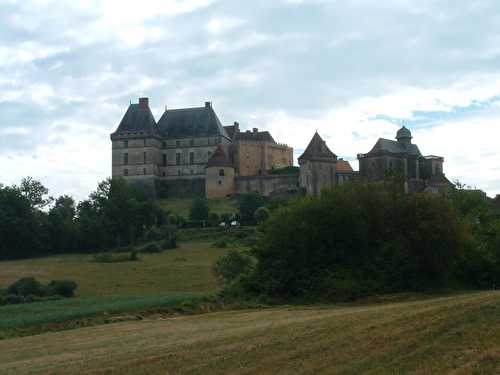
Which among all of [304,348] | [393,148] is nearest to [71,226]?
[393,148]

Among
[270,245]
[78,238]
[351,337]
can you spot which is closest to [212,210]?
[78,238]

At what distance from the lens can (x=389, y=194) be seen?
95.3 feet

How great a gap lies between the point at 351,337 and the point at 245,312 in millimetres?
10758

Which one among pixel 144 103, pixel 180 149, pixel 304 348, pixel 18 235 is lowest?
pixel 304 348

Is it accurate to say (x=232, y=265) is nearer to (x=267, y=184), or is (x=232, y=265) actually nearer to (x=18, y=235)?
(x=18, y=235)

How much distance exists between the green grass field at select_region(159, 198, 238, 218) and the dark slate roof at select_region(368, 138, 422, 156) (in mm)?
16698

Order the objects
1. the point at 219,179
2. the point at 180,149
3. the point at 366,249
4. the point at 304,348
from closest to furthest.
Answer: the point at 304,348 → the point at 366,249 → the point at 219,179 → the point at 180,149

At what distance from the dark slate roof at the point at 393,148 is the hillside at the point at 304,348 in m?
63.7

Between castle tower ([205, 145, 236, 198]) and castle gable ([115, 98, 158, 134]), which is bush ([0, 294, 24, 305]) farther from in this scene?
castle gable ([115, 98, 158, 134])

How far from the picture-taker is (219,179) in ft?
279

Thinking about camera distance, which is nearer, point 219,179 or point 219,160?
point 219,179

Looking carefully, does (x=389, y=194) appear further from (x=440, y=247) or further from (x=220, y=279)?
(x=220, y=279)

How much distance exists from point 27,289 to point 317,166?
155 ft

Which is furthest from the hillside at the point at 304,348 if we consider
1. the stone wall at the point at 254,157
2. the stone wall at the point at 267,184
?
the stone wall at the point at 254,157
